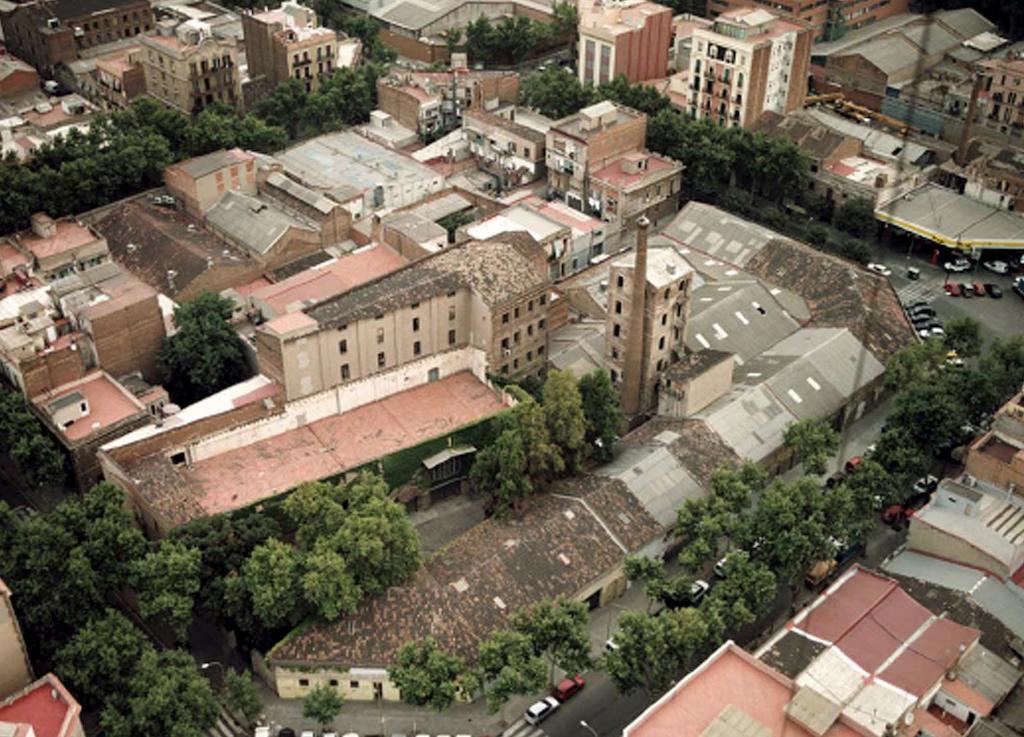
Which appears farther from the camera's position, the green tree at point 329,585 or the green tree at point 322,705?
the green tree at point 329,585

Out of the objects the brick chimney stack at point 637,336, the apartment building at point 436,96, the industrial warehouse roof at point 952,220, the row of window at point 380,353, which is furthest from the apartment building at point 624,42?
the row of window at point 380,353

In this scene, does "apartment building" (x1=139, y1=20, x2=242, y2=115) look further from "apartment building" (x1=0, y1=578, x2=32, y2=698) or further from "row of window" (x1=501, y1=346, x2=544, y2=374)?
"apartment building" (x1=0, y1=578, x2=32, y2=698)

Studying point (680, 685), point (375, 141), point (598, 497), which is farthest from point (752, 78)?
point (680, 685)

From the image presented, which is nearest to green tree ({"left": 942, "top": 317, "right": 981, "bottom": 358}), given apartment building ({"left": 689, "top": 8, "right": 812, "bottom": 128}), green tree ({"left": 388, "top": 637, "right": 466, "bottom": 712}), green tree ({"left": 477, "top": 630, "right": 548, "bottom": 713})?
apartment building ({"left": 689, "top": 8, "right": 812, "bottom": 128})

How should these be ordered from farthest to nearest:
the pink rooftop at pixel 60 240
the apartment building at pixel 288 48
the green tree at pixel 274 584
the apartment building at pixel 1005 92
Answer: the apartment building at pixel 288 48 < the apartment building at pixel 1005 92 < the pink rooftop at pixel 60 240 < the green tree at pixel 274 584

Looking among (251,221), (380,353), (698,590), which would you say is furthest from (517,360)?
(251,221)

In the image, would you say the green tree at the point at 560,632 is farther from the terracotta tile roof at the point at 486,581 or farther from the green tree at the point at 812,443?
the green tree at the point at 812,443
